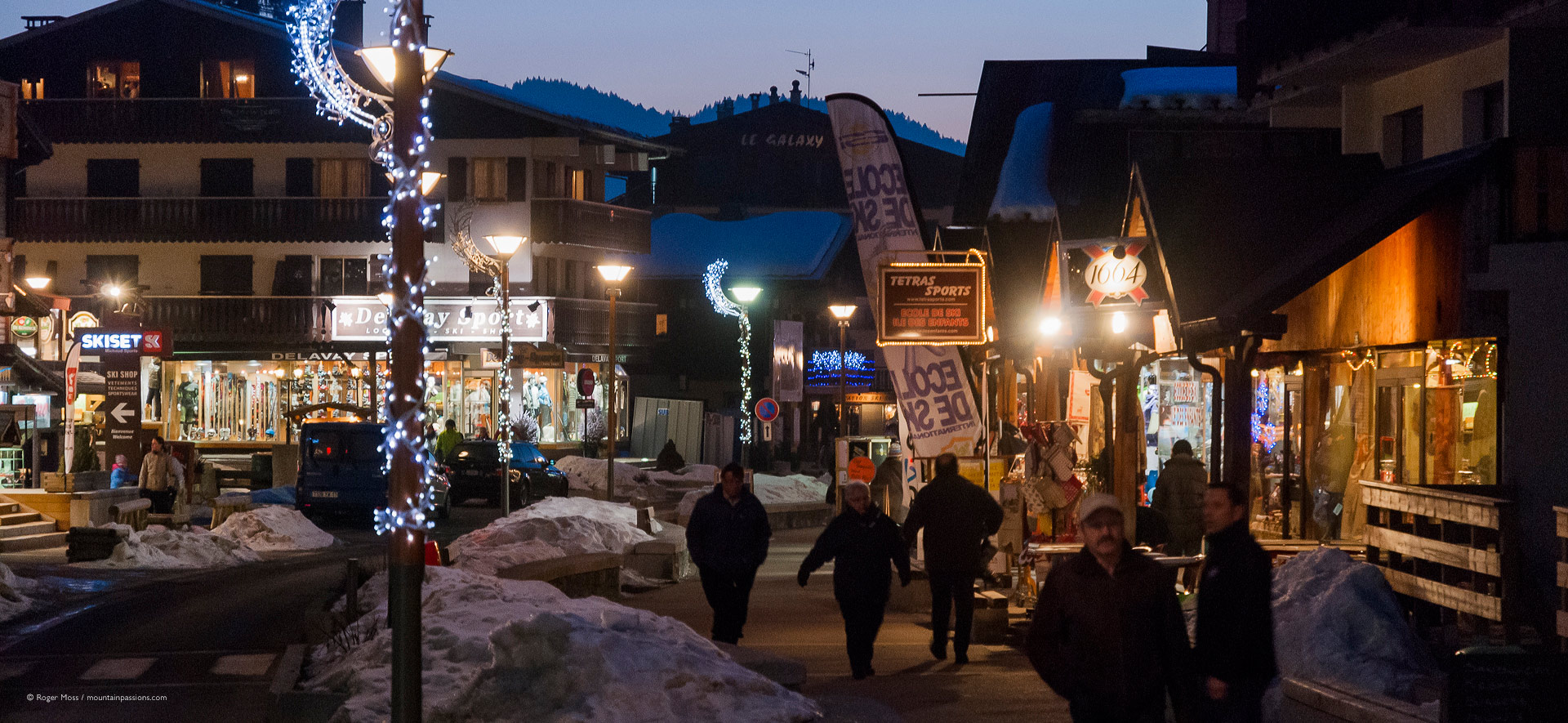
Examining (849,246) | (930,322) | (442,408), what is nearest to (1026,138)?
(930,322)

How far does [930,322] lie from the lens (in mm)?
19578

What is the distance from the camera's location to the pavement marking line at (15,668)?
44.3 ft

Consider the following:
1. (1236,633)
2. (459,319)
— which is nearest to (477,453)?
(459,319)

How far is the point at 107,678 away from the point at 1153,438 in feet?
46.7

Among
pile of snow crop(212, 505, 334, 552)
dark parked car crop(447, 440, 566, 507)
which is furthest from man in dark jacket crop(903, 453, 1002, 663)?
dark parked car crop(447, 440, 566, 507)

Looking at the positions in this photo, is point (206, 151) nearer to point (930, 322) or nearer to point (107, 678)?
point (930, 322)

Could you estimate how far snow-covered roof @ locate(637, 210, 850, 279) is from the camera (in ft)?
205

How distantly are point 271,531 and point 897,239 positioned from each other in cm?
1274

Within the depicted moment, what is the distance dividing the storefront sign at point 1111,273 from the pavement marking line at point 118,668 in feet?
32.0

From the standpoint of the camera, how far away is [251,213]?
48.7 m

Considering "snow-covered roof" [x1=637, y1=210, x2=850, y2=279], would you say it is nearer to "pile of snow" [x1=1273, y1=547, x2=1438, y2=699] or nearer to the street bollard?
the street bollard

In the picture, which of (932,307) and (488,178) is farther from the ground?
(488,178)

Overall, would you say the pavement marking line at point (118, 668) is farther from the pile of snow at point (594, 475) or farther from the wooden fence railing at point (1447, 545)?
the pile of snow at point (594, 475)

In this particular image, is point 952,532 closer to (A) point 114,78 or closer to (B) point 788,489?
(B) point 788,489
